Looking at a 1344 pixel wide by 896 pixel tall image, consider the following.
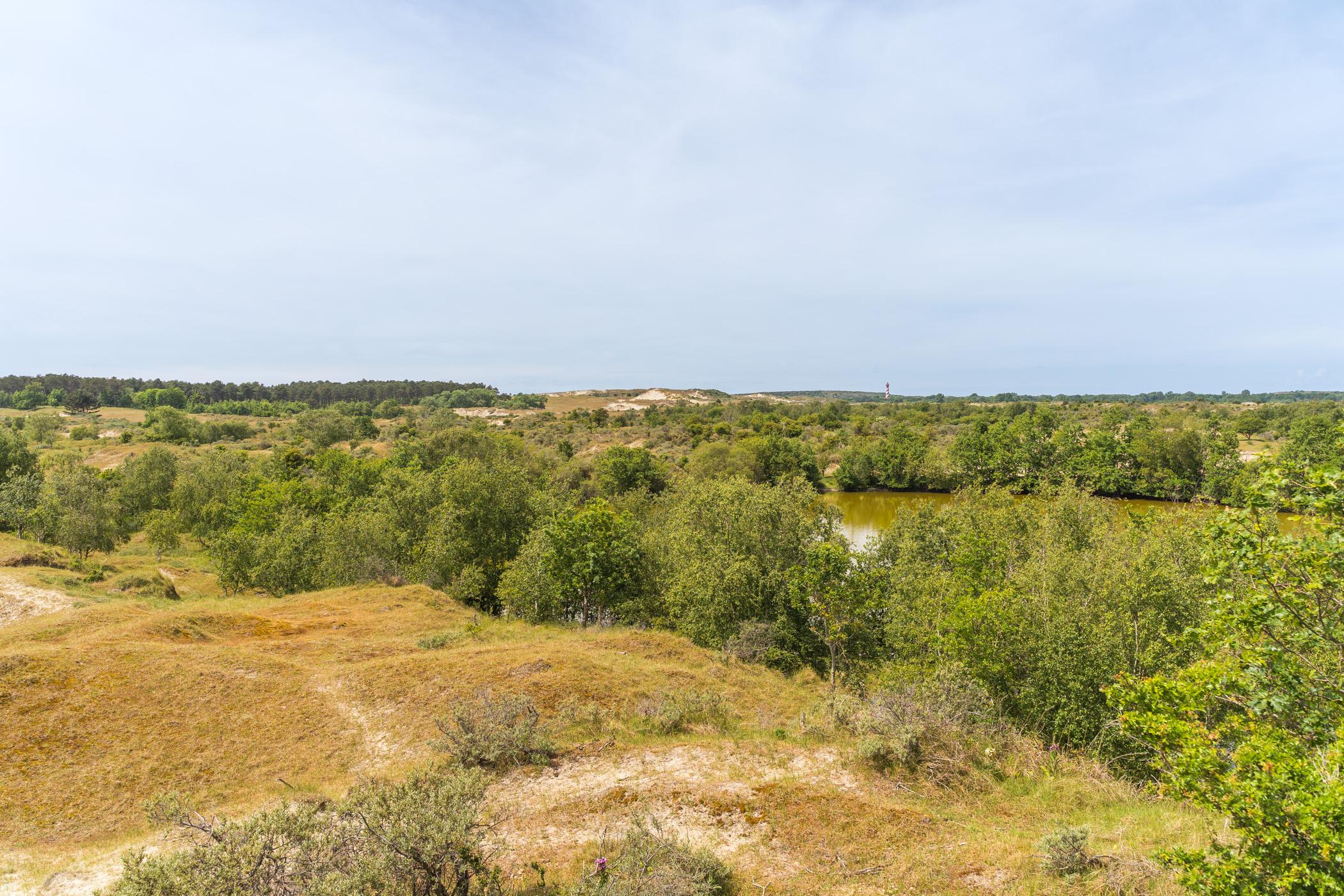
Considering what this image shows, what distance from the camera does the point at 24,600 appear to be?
69.0ft

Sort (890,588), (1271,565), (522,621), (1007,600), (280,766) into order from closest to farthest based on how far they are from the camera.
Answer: (1271,565) → (280,766) → (1007,600) → (890,588) → (522,621)

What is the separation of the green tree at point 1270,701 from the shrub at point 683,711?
9.65 m

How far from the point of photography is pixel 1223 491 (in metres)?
55.5

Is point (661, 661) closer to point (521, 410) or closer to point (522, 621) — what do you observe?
point (522, 621)

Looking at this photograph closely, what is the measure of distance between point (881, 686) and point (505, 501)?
90.4 ft

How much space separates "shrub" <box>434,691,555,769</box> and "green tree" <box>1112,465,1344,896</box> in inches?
412

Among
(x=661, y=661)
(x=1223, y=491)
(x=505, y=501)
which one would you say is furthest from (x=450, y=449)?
(x=1223, y=491)

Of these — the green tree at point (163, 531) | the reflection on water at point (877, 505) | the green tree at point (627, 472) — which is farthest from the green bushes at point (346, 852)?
the green tree at point (627, 472)

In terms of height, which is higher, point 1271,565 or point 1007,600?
point 1271,565

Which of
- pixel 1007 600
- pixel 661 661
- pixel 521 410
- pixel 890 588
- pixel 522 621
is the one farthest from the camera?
pixel 521 410

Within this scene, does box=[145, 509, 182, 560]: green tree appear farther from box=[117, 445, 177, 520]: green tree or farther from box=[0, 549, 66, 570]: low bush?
box=[0, 549, 66, 570]: low bush

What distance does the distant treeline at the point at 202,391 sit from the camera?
139 meters

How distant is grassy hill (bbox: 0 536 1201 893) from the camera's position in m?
8.45

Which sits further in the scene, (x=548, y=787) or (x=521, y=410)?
(x=521, y=410)
